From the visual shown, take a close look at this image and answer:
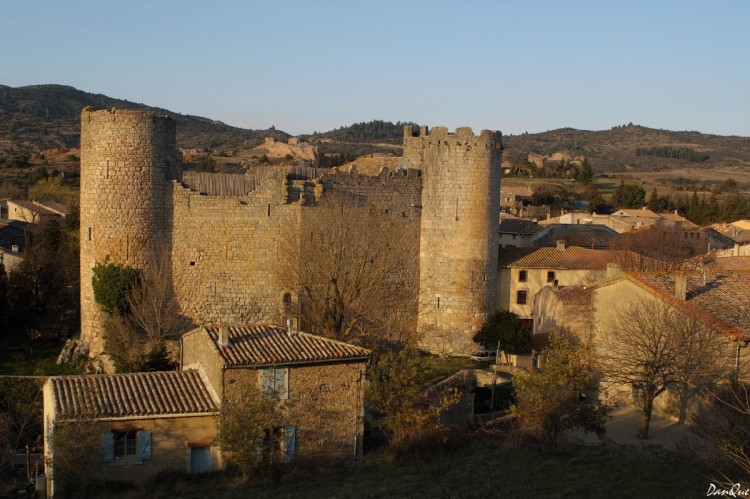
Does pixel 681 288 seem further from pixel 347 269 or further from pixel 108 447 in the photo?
pixel 108 447

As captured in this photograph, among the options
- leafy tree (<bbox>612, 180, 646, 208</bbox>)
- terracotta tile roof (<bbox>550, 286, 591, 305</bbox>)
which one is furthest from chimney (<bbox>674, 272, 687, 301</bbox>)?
leafy tree (<bbox>612, 180, 646, 208</bbox>)

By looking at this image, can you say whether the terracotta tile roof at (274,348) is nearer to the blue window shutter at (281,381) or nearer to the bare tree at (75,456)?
the blue window shutter at (281,381)

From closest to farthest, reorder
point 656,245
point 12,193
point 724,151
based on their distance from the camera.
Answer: point 656,245 < point 12,193 < point 724,151

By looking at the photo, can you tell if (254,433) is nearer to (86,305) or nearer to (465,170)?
(86,305)

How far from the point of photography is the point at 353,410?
19.3m

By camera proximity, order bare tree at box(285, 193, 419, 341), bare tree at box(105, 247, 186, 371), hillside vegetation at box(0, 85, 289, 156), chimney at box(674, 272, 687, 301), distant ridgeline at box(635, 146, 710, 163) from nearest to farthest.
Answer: chimney at box(674, 272, 687, 301) < bare tree at box(105, 247, 186, 371) < bare tree at box(285, 193, 419, 341) < hillside vegetation at box(0, 85, 289, 156) < distant ridgeline at box(635, 146, 710, 163)

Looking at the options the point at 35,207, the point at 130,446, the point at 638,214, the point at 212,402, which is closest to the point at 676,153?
the point at 638,214

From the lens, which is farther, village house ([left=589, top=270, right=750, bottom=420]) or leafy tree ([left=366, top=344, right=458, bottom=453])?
village house ([left=589, top=270, right=750, bottom=420])

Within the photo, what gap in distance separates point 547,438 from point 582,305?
10.8 metres

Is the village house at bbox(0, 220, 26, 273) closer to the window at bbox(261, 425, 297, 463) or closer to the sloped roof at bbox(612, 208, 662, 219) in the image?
the window at bbox(261, 425, 297, 463)

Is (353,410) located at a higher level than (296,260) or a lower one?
lower

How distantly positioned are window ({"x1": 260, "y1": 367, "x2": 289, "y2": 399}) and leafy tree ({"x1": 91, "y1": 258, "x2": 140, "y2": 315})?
8.70 meters

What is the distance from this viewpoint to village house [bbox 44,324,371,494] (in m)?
17.6

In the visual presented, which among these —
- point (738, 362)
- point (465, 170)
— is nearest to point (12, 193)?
point (465, 170)
